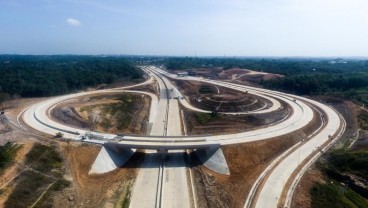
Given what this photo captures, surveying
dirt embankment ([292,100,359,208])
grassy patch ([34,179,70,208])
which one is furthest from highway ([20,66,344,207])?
grassy patch ([34,179,70,208])

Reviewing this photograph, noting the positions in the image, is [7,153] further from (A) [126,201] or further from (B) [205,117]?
(B) [205,117]

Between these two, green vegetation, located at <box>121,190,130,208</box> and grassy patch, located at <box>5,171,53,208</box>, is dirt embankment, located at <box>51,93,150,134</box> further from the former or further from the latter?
green vegetation, located at <box>121,190,130,208</box>

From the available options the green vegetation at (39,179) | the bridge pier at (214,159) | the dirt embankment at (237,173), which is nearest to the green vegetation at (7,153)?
the green vegetation at (39,179)

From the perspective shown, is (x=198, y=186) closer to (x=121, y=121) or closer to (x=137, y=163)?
(x=137, y=163)

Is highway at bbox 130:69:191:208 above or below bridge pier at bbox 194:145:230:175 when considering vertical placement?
below

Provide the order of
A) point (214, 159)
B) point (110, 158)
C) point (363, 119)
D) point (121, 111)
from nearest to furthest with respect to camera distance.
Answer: point (110, 158) < point (214, 159) < point (363, 119) < point (121, 111)

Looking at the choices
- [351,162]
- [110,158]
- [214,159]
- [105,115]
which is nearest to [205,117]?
[214,159]
